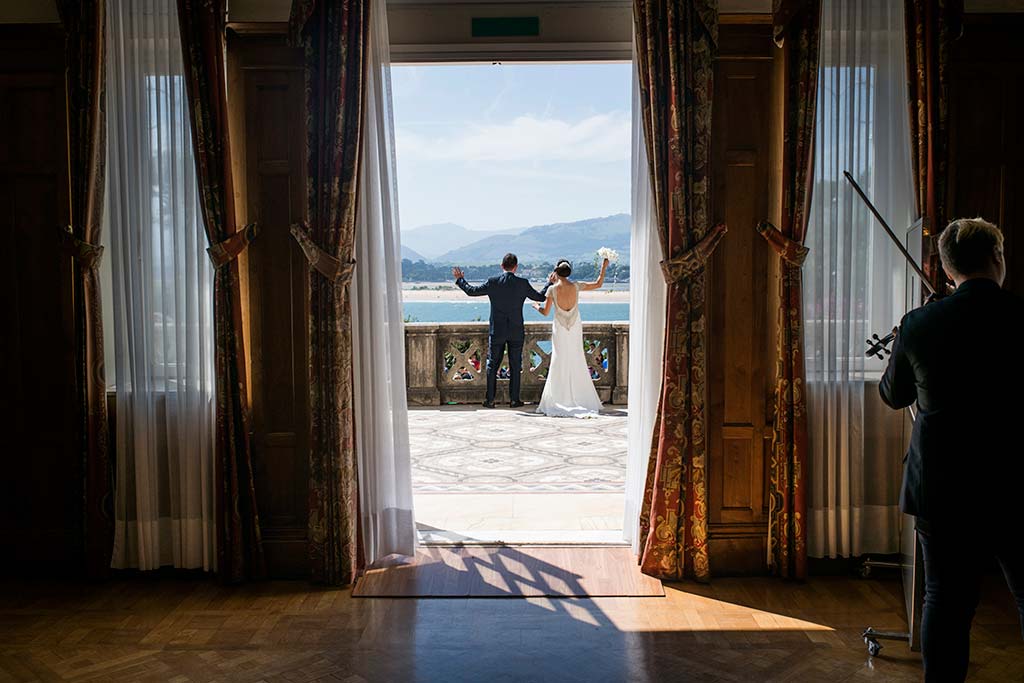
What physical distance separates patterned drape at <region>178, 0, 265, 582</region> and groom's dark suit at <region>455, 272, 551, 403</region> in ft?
16.5

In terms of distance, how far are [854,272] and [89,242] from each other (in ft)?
12.5

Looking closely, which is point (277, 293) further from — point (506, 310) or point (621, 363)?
point (621, 363)

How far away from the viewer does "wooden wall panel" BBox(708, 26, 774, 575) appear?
14.0 feet

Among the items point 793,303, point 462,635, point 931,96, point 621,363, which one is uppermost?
point 931,96

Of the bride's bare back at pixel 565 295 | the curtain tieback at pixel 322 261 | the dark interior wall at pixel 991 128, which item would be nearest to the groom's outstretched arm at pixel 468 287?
the bride's bare back at pixel 565 295

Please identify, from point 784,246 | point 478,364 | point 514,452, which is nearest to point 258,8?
point 784,246

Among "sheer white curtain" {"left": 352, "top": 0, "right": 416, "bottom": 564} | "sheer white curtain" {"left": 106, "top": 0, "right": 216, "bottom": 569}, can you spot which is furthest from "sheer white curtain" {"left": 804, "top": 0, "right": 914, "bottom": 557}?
"sheer white curtain" {"left": 106, "top": 0, "right": 216, "bottom": 569}

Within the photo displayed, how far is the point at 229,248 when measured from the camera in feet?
13.7

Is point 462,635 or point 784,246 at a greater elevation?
point 784,246

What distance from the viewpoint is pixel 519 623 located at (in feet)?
12.3

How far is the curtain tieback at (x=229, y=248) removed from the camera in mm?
4172

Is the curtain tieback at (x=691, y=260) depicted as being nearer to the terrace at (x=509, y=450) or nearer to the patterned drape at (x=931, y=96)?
the patterned drape at (x=931, y=96)

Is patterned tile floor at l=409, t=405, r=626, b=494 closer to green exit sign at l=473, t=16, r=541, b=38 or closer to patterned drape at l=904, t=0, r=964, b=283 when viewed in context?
patterned drape at l=904, t=0, r=964, b=283

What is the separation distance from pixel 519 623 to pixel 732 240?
213cm
